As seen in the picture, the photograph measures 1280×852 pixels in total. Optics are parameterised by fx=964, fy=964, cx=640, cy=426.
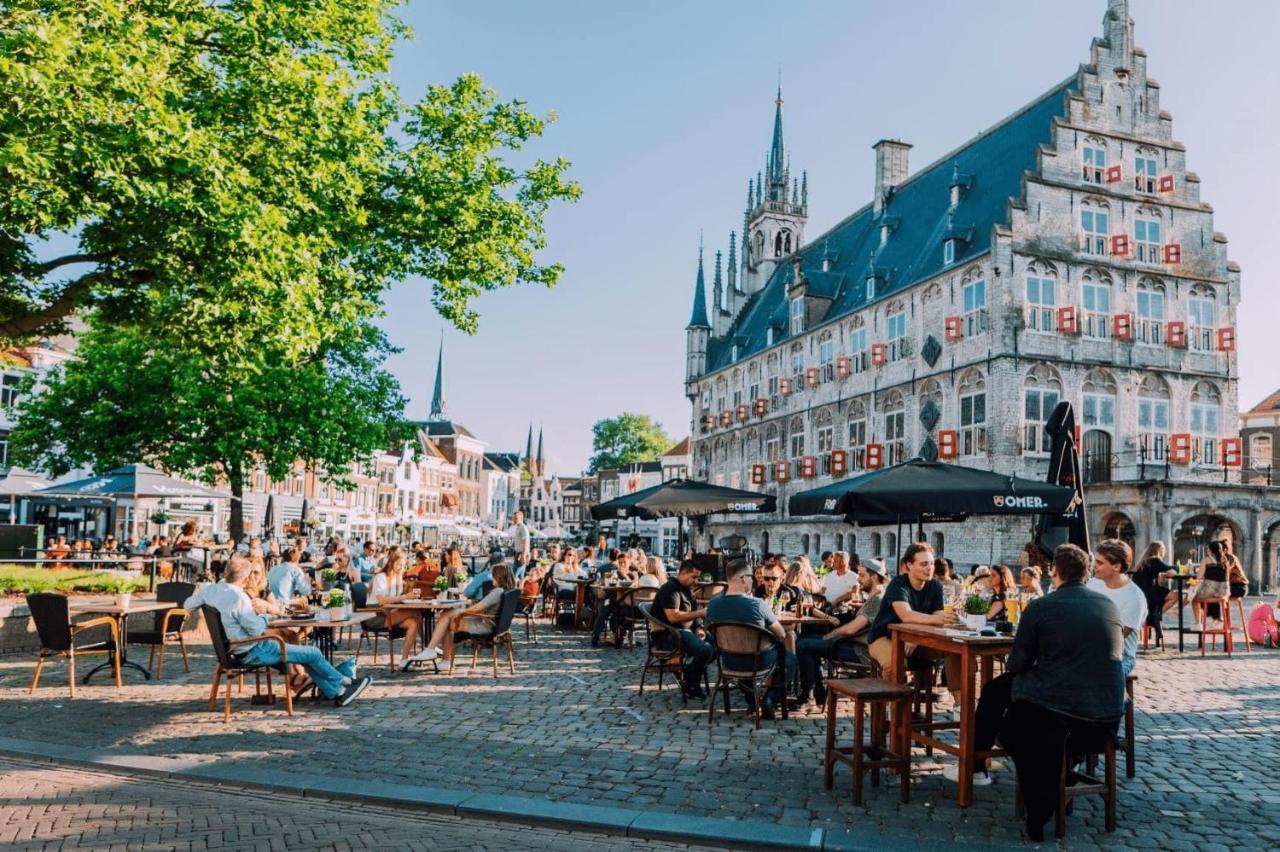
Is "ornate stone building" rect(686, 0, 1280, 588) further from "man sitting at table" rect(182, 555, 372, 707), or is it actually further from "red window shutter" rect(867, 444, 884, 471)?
"man sitting at table" rect(182, 555, 372, 707)

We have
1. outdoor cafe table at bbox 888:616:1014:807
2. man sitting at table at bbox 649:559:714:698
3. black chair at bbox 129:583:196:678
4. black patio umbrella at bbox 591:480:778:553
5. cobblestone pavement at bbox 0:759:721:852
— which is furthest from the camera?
black patio umbrella at bbox 591:480:778:553

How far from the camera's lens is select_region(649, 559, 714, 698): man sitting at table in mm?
9492

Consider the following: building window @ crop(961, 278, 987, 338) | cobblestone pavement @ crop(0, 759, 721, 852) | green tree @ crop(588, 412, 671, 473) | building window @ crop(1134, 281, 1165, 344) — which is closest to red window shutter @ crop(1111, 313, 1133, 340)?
building window @ crop(1134, 281, 1165, 344)

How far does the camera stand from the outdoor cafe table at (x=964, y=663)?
19.5 feet

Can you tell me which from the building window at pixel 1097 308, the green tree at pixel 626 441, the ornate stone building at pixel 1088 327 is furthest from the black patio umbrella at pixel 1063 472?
the green tree at pixel 626 441

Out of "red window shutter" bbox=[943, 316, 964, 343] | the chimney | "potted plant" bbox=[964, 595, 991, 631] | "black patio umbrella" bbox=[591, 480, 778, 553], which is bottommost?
"potted plant" bbox=[964, 595, 991, 631]

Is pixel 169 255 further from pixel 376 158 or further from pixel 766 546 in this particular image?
pixel 766 546

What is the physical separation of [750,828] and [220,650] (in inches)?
209

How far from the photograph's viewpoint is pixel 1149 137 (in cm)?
3244

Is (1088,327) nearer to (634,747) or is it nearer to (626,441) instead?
(634,747)

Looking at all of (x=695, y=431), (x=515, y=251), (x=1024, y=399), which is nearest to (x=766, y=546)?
(x=695, y=431)

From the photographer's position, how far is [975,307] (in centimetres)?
3192

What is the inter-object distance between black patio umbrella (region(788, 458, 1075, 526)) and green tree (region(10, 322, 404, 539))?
16.5 metres

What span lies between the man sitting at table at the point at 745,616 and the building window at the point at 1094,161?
2842 cm
